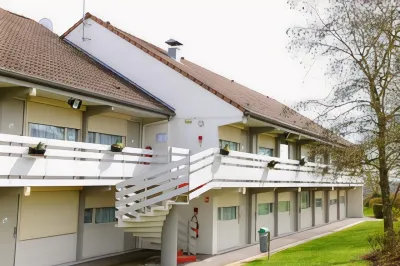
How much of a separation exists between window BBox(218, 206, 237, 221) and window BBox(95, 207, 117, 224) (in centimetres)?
460

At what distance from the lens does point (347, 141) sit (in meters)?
15.5

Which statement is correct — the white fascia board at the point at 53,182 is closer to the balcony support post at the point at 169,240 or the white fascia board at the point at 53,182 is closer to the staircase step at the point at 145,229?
the staircase step at the point at 145,229

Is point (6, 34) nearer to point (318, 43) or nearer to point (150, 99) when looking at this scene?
point (150, 99)

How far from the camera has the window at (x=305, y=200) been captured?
94.6 feet

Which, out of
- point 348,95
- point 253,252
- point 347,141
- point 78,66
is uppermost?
point 78,66

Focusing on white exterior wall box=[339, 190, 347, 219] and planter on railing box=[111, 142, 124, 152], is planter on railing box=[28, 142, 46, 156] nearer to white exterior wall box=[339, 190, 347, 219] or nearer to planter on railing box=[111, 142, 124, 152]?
planter on railing box=[111, 142, 124, 152]

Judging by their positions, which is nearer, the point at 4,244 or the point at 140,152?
the point at 4,244

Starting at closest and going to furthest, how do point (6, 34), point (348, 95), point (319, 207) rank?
point (348, 95), point (6, 34), point (319, 207)

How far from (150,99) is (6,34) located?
227 inches

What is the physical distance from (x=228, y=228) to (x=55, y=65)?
9.92 m

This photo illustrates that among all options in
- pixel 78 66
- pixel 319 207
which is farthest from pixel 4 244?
pixel 319 207

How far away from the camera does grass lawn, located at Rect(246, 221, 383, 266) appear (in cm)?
1560

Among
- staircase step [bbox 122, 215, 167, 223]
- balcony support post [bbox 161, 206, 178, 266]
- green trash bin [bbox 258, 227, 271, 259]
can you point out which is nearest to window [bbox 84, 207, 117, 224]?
staircase step [bbox 122, 215, 167, 223]

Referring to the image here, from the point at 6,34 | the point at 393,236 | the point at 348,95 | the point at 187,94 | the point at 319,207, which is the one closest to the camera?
the point at 393,236
